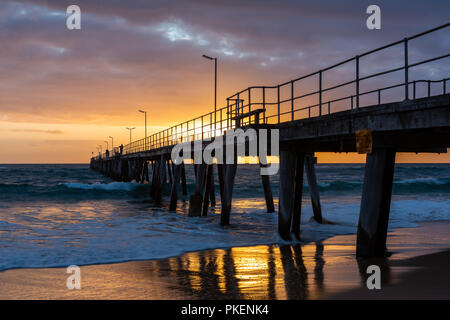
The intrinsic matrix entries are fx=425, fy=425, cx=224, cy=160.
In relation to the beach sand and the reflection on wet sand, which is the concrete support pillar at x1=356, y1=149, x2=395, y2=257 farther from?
the reflection on wet sand

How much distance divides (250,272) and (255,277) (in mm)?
498

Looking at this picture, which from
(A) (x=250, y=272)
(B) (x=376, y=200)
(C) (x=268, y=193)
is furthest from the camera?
(C) (x=268, y=193)

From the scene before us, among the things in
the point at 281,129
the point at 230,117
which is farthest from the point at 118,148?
the point at 281,129

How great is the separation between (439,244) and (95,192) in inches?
1318

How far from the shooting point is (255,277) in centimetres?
827

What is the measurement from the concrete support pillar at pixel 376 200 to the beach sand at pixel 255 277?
0.40 m

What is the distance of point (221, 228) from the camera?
16438mm

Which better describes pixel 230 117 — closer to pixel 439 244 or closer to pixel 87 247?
pixel 87 247
